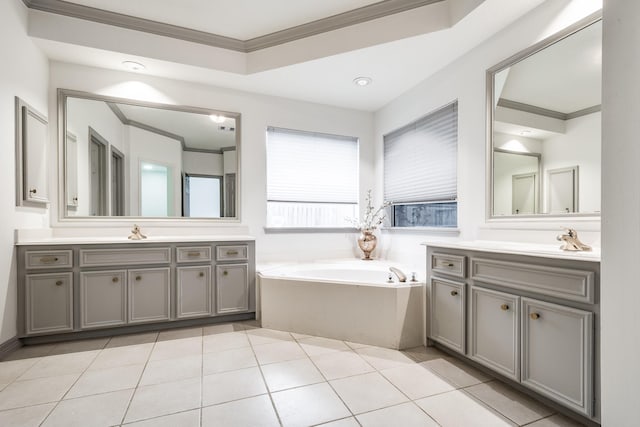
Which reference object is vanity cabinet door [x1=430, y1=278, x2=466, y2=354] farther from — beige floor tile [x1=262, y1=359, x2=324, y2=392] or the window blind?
the window blind

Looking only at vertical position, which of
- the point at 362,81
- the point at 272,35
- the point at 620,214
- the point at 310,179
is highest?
the point at 272,35

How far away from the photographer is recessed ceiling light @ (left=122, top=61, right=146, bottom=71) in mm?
2836

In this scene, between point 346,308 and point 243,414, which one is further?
point 346,308

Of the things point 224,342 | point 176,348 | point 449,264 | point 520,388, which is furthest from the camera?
point 224,342

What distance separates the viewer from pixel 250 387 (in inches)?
71.2

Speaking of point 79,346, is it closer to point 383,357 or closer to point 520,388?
point 383,357

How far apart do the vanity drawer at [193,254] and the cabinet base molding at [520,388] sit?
6.67ft

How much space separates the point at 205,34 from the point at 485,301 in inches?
124

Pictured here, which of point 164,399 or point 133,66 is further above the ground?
point 133,66

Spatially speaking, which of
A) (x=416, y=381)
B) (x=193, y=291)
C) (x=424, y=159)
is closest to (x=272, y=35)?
(x=424, y=159)

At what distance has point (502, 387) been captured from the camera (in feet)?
5.95

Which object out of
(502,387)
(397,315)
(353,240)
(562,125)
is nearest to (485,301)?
(502,387)

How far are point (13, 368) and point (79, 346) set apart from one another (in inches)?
15.8

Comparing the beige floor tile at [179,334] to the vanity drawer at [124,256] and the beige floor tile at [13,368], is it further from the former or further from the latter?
the beige floor tile at [13,368]
